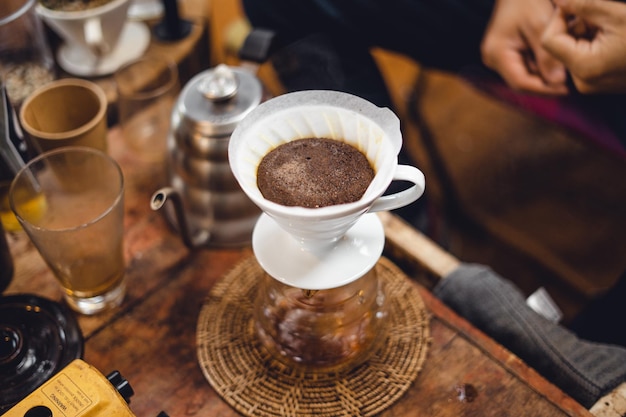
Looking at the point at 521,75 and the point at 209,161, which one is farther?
the point at 521,75

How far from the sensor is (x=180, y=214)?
0.90 metres

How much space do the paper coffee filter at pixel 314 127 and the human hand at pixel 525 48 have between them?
52 cm

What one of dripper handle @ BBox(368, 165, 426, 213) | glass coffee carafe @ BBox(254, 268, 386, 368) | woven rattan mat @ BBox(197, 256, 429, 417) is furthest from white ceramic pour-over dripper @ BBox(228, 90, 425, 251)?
woven rattan mat @ BBox(197, 256, 429, 417)

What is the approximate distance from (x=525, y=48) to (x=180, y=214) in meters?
0.70

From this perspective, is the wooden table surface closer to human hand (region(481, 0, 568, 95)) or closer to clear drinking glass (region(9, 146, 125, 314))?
clear drinking glass (region(9, 146, 125, 314))

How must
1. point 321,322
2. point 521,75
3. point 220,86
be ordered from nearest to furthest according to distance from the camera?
point 321,322 < point 220,86 < point 521,75

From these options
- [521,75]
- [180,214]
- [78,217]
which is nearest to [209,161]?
[180,214]

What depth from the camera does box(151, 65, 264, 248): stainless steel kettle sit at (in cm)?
89

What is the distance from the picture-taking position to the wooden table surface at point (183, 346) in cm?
78

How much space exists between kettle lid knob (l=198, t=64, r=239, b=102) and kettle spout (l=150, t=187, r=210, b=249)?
6.2 inches

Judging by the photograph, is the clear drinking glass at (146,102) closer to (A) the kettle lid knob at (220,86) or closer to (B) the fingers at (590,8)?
(A) the kettle lid knob at (220,86)

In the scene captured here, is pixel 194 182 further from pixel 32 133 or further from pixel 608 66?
pixel 608 66

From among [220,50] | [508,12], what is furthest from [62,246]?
[220,50]

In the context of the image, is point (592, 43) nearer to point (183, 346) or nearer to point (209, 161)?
point (209, 161)
